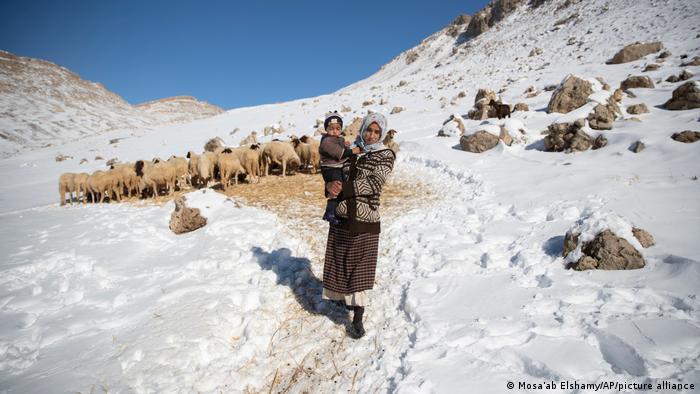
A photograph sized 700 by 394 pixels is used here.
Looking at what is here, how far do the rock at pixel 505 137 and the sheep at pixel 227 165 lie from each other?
892 centimetres

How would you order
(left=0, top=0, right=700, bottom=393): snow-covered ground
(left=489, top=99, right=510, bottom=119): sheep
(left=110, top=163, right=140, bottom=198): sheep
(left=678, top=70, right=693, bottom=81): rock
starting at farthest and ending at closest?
(left=489, top=99, right=510, bottom=119): sheep < (left=678, top=70, right=693, bottom=81): rock < (left=110, top=163, right=140, bottom=198): sheep < (left=0, top=0, right=700, bottom=393): snow-covered ground

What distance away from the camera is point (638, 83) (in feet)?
43.3

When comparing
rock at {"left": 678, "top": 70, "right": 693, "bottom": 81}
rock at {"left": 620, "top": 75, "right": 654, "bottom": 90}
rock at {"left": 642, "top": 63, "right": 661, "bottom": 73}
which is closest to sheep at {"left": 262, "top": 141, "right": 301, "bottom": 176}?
rock at {"left": 620, "top": 75, "right": 654, "bottom": 90}

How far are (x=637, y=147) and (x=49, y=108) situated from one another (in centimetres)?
5315

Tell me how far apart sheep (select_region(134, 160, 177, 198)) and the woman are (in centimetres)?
869

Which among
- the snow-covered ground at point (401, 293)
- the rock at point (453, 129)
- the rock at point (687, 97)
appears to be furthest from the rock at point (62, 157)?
the rock at point (687, 97)

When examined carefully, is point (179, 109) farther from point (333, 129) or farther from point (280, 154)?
point (333, 129)

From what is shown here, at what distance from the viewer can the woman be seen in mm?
3111

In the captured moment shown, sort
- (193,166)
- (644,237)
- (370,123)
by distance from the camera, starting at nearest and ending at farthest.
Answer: (370,123) → (644,237) → (193,166)

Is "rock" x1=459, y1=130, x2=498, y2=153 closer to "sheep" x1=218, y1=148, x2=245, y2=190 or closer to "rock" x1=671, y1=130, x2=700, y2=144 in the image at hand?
"rock" x1=671, y1=130, x2=700, y2=144

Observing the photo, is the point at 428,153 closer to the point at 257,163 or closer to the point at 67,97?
the point at 257,163

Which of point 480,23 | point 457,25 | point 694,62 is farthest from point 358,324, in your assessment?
point 457,25

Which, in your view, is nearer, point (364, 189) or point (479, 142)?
point (364, 189)

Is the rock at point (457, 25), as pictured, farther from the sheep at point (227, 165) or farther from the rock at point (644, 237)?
the rock at point (644, 237)
